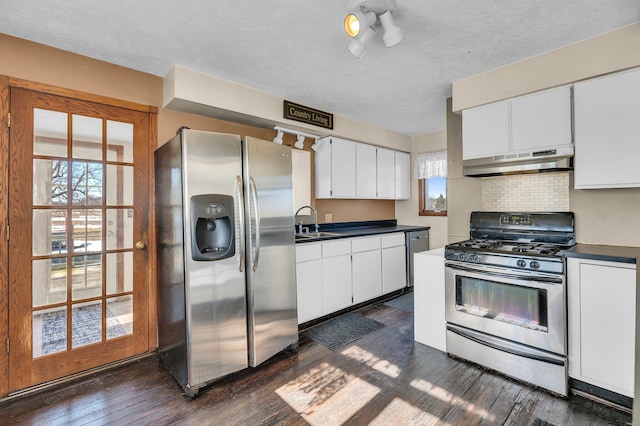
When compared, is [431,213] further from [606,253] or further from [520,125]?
[606,253]

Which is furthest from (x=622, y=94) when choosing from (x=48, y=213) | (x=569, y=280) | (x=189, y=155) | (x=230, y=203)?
(x=48, y=213)

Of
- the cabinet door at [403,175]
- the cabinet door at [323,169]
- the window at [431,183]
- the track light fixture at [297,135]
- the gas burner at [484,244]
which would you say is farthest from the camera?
the cabinet door at [403,175]

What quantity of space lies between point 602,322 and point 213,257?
2.54 m

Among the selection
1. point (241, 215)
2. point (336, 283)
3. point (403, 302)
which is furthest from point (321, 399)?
point (403, 302)

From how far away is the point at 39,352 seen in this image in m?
2.15

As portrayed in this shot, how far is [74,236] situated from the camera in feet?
7.55

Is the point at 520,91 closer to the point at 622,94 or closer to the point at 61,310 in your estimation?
the point at 622,94

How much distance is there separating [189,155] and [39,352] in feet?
5.78

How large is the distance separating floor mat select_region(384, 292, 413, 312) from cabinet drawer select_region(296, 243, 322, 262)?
1.29 meters

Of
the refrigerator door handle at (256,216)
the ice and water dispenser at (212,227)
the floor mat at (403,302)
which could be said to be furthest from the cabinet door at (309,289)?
the floor mat at (403,302)

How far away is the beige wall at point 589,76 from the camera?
2.06 metres

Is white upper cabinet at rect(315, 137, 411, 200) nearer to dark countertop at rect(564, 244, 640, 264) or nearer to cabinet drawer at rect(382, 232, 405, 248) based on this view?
cabinet drawer at rect(382, 232, 405, 248)

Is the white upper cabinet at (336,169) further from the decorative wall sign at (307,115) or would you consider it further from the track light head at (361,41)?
the track light head at (361,41)

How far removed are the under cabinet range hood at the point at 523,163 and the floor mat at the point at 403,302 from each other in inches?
69.0
